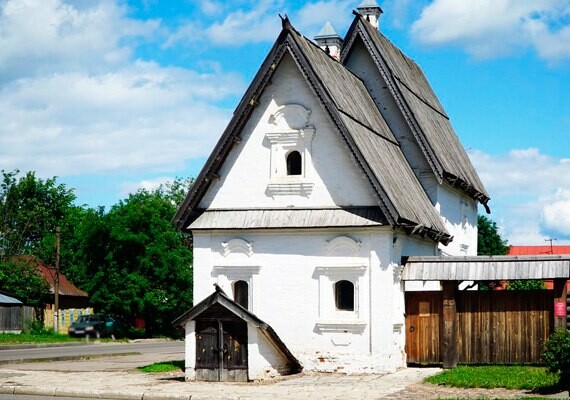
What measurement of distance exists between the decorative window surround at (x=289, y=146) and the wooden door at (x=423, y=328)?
4.22m

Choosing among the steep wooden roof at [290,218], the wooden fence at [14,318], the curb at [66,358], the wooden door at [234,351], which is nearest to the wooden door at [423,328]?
the steep wooden roof at [290,218]

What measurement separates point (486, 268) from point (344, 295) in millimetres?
3745

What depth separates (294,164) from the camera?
86.1 ft

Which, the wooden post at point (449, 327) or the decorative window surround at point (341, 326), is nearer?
the decorative window surround at point (341, 326)

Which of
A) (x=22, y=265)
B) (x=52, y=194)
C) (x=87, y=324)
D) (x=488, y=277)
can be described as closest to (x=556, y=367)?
(x=488, y=277)

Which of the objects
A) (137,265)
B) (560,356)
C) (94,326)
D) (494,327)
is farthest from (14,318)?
(560,356)

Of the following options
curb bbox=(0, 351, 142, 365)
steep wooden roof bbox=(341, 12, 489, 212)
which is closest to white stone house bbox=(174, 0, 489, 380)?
steep wooden roof bbox=(341, 12, 489, 212)

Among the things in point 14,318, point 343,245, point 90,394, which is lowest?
point 90,394

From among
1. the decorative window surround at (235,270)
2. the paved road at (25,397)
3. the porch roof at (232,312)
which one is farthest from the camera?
the decorative window surround at (235,270)

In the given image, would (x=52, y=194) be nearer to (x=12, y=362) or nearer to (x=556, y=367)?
(x=12, y=362)

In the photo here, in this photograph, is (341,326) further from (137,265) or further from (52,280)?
(52,280)

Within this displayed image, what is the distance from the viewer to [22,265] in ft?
197

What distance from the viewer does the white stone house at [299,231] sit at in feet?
78.3

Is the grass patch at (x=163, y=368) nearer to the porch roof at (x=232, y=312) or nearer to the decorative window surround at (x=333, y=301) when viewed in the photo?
the porch roof at (x=232, y=312)
